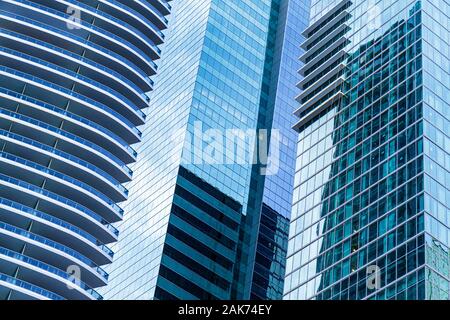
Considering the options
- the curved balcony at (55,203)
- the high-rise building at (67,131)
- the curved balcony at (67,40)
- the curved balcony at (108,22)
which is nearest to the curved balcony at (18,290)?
the high-rise building at (67,131)

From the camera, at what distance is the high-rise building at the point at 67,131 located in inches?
3789

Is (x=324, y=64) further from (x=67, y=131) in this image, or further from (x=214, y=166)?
(x=67, y=131)

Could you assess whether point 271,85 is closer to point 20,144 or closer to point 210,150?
point 210,150

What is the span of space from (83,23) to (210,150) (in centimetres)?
3109

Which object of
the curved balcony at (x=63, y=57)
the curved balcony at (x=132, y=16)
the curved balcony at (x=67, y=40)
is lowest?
the curved balcony at (x=63, y=57)

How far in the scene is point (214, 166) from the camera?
136 m

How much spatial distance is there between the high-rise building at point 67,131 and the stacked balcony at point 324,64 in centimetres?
2134

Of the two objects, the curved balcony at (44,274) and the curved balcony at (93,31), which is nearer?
the curved balcony at (44,274)

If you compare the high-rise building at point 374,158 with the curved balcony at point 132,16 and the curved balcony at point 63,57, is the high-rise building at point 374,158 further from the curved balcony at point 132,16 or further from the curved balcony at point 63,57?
the curved balcony at point 63,57

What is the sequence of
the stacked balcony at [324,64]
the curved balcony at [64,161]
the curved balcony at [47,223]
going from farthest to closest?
the stacked balcony at [324,64], the curved balcony at [64,161], the curved balcony at [47,223]

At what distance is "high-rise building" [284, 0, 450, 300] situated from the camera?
8600 cm

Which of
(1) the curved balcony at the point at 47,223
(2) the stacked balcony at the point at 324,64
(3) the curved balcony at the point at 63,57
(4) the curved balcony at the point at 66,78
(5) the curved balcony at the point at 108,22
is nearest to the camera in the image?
(1) the curved balcony at the point at 47,223

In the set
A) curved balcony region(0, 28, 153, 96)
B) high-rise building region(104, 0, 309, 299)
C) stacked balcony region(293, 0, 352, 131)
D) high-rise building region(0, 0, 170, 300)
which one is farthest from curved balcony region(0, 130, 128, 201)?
stacked balcony region(293, 0, 352, 131)

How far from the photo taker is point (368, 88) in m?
107
